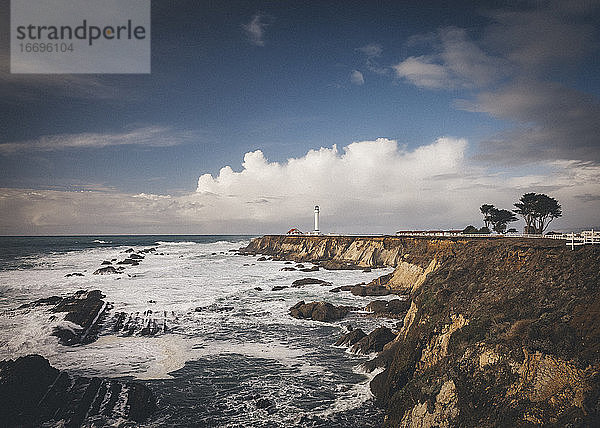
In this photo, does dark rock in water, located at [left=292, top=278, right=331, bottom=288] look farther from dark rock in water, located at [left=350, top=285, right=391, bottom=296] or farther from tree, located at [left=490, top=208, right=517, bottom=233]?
tree, located at [left=490, top=208, right=517, bottom=233]

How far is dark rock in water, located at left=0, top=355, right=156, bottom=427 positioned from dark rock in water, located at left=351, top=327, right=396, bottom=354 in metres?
12.6

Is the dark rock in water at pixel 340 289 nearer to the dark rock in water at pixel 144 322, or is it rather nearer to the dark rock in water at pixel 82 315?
the dark rock in water at pixel 144 322

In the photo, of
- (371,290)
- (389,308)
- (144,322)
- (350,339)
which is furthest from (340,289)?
(144,322)

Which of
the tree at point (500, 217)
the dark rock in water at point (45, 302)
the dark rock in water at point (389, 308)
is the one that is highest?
the tree at point (500, 217)

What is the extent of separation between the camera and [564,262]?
1489 cm

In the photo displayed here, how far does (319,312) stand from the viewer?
3072 centimetres

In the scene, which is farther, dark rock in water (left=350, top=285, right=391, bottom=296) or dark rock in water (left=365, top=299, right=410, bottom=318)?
dark rock in water (left=350, top=285, right=391, bottom=296)

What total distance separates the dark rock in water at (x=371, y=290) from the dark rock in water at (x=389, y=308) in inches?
255

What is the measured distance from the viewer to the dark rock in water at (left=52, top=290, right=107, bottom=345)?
84.0ft

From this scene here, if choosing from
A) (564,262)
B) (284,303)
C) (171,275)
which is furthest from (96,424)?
(171,275)

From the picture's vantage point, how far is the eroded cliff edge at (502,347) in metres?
9.58

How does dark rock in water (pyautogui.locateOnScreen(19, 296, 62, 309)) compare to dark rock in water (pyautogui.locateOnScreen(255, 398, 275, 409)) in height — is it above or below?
above

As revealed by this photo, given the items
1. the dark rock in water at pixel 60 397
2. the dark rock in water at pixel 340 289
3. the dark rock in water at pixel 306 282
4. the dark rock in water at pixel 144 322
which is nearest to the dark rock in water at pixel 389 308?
the dark rock in water at pixel 340 289

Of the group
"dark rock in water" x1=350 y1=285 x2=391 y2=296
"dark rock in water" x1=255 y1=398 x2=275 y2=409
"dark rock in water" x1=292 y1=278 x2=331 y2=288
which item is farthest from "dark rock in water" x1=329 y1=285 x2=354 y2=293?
"dark rock in water" x1=255 y1=398 x2=275 y2=409
